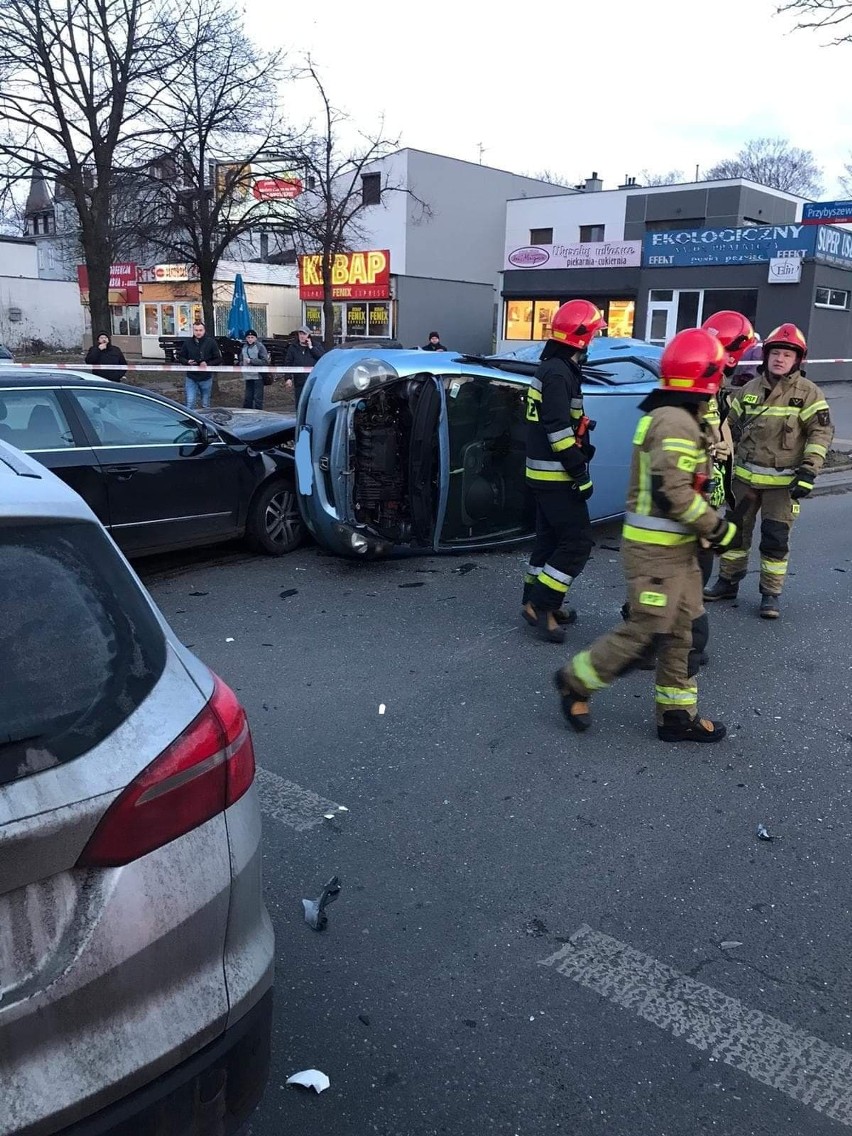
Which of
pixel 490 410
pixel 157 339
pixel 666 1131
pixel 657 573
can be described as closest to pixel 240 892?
pixel 666 1131

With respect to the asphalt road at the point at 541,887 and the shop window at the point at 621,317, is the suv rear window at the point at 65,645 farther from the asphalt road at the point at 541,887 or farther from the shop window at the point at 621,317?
the shop window at the point at 621,317

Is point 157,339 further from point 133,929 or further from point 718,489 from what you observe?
point 133,929

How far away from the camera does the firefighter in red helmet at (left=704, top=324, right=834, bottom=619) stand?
6.10 meters

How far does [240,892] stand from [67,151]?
19.7m

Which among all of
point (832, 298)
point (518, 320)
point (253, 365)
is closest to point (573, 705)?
point (253, 365)

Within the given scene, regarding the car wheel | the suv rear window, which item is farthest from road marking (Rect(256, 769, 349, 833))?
the car wheel

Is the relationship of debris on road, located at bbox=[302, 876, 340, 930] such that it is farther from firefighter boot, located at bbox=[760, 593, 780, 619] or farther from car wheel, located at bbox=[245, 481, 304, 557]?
car wheel, located at bbox=[245, 481, 304, 557]

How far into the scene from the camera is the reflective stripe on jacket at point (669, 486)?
395 cm

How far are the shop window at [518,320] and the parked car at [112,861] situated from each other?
33.9 metres

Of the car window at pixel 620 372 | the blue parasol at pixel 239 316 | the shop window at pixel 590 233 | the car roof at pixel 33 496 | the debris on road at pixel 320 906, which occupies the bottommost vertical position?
the debris on road at pixel 320 906

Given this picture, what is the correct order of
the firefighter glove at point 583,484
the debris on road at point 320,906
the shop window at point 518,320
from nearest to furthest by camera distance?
the debris on road at point 320,906 → the firefighter glove at point 583,484 → the shop window at point 518,320

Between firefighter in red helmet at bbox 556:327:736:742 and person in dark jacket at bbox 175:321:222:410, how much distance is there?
12997 millimetres

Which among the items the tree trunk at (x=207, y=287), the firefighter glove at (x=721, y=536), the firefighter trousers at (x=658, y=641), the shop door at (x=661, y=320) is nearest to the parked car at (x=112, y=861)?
the firefighter trousers at (x=658, y=641)

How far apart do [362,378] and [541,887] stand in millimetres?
4188
